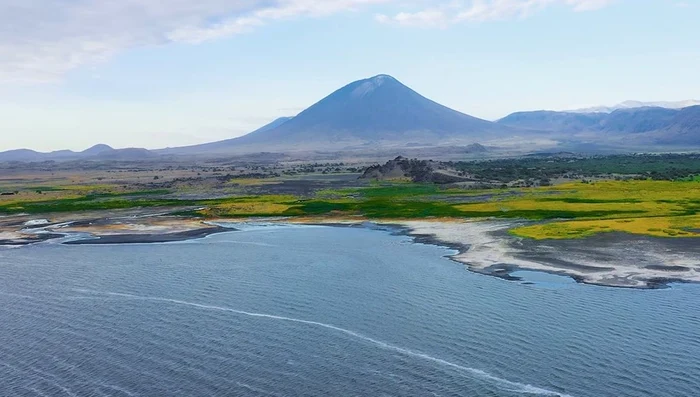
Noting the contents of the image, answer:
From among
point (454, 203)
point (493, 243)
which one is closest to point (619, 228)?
point (493, 243)

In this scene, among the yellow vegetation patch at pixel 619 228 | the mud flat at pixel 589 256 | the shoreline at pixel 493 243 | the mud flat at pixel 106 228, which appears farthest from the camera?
the mud flat at pixel 106 228

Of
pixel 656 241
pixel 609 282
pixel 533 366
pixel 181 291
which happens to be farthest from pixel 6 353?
pixel 656 241

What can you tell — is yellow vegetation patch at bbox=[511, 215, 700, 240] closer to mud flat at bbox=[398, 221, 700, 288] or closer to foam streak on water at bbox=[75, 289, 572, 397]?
mud flat at bbox=[398, 221, 700, 288]

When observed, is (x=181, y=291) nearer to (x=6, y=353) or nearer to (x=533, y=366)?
(x=6, y=353)

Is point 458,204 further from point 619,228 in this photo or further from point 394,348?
point 394,348

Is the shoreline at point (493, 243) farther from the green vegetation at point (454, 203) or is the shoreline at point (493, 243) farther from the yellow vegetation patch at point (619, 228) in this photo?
the green vegetation at point (454, 203)

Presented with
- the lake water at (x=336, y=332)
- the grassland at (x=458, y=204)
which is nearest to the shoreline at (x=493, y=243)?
the lake water at (x=336, y=332)

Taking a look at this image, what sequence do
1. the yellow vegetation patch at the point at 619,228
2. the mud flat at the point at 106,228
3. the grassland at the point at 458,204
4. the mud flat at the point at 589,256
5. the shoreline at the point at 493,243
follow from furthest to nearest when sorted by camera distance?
the mud flat at the point at 106,228, the grassland at the point at 458,204, the yellow vegetation patch at the point at 619,228, the shoreline at the point at 493,243, the mud flat at the point at 589,256

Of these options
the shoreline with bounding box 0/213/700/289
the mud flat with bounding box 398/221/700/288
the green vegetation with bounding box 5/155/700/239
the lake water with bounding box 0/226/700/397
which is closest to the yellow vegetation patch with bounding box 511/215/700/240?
the green vegetation with bounding box 5/155/700/239
